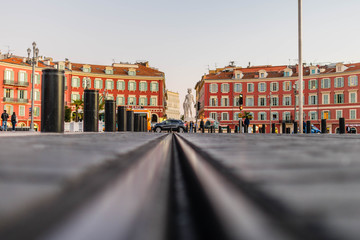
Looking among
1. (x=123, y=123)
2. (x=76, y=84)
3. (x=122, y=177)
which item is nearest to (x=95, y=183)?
(x=122, y=177)

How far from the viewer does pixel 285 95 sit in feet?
181

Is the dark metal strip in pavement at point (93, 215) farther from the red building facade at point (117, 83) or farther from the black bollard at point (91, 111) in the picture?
the red building facade at point (117, 83)

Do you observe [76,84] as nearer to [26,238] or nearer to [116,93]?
[116,93]

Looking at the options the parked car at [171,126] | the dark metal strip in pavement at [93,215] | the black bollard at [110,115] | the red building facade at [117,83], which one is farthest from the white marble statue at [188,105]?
the dark metal strip in pavement at [93,215]

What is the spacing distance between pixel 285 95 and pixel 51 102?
5356 cm

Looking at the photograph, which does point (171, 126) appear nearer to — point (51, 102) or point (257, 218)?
point (51, 102)

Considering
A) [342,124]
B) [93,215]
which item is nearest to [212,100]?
[342,124]

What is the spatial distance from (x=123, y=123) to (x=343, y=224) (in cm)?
1287

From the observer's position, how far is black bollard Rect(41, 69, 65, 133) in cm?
571

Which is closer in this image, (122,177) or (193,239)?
(193,239)

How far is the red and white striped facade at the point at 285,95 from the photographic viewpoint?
5103 centimetres

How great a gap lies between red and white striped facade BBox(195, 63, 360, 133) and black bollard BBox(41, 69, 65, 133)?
49.1m

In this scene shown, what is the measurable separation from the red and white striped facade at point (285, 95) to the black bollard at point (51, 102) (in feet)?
161

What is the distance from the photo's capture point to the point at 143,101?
56.7m
